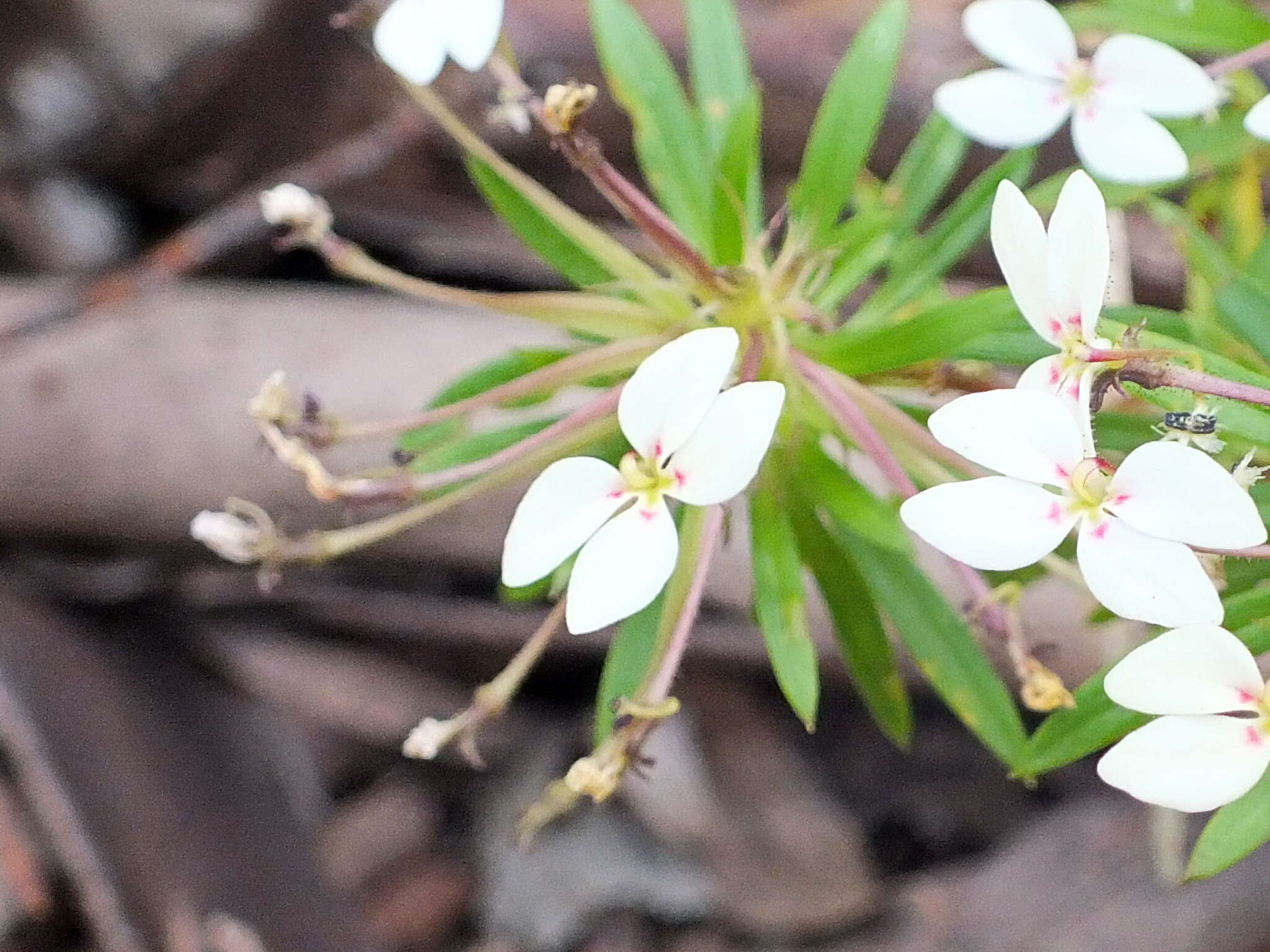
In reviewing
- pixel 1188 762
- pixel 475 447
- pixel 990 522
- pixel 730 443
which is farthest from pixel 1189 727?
pixel 475 447

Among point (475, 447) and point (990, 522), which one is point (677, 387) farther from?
point (475, 447)

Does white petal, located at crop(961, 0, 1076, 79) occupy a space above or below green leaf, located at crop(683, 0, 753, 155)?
below

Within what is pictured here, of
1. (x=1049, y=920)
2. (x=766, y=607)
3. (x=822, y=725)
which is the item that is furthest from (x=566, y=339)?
(x=1049, y=920)

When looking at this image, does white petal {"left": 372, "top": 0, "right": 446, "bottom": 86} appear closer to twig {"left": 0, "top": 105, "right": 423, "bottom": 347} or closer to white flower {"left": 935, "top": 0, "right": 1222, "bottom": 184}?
white flower {"left": 935, "top": 0, "right": 1222, "bottom": 184}

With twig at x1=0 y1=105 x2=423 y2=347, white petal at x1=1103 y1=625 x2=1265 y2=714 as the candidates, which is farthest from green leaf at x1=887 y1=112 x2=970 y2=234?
twig at x1=0 y1=105 x2=423 y2=347

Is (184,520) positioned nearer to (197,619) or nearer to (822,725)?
(197,619)

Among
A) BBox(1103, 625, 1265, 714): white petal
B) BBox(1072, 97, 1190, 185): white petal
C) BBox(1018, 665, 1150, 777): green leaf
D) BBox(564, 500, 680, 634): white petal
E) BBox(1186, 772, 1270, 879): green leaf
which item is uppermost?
BBox(1072, 97, 1190, 185): white petal
